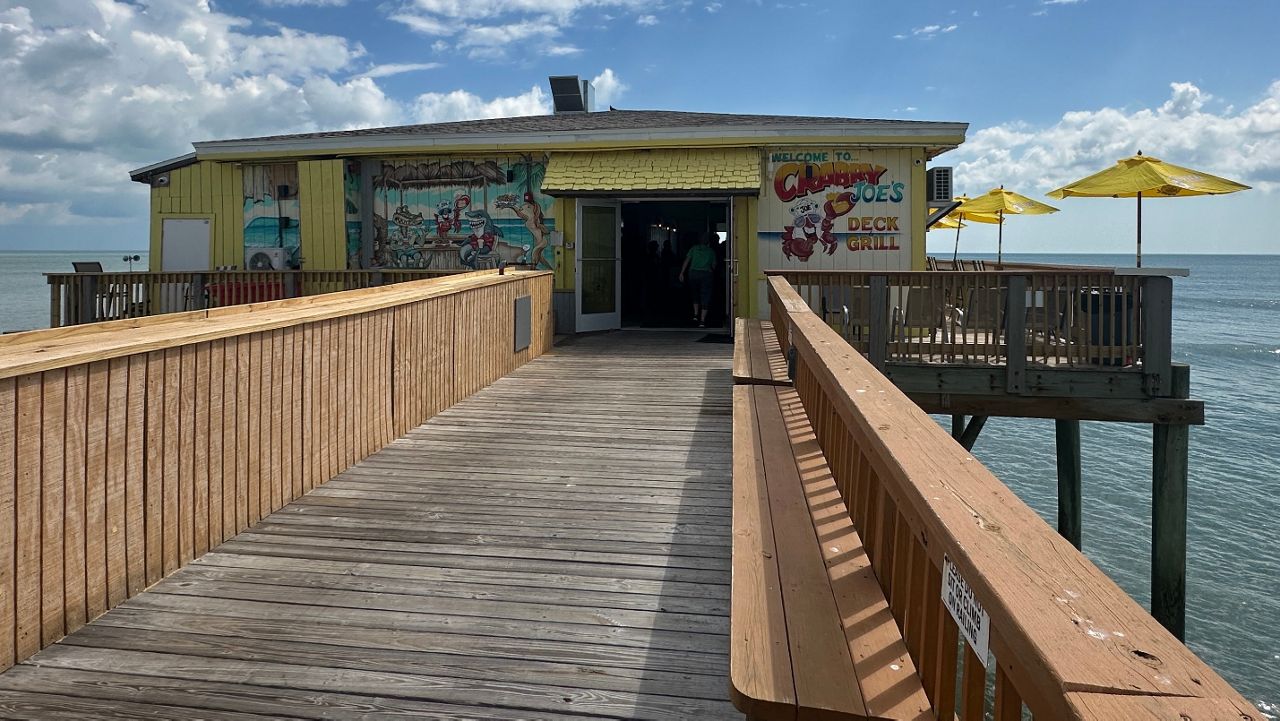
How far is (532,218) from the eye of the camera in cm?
1425

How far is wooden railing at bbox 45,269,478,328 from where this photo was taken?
39.1 feet

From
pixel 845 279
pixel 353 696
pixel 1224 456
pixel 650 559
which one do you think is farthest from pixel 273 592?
pixel 1224 456

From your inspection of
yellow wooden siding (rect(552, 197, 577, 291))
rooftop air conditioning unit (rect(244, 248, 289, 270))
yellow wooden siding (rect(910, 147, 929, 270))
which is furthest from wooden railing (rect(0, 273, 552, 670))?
rooftop air conditioning unit (rect(244, 248, 289, 270))

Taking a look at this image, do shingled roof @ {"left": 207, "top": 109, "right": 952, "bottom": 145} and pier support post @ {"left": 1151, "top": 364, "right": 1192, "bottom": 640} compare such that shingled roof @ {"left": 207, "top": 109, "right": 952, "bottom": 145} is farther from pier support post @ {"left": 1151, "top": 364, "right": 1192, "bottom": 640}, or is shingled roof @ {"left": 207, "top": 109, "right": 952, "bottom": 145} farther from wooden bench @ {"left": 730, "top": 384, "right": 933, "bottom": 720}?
wooden bench @ {"left": 730, "top": 384, "right": 933, "bottom": 720}

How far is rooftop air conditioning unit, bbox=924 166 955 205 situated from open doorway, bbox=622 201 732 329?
4661 millimetres

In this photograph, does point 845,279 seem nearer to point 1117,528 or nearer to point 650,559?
point 650,559

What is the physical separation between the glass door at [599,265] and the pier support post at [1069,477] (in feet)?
23.2

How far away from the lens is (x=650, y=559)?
4.30 meters

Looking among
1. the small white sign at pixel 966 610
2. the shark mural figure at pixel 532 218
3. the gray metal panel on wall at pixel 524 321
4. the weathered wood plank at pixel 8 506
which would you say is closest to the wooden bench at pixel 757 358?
the gray metal panel on wall at pixel 524 321

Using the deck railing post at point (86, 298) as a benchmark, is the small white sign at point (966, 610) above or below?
below

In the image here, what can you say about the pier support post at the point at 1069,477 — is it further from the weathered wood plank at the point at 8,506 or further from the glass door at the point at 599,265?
the weathered wood plank at the point at 8,506

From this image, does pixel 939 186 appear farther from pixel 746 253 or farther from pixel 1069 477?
pixel 1069 477

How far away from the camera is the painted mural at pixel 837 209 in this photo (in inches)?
522

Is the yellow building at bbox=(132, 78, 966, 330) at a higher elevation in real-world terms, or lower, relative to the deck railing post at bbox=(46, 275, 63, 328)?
higher
